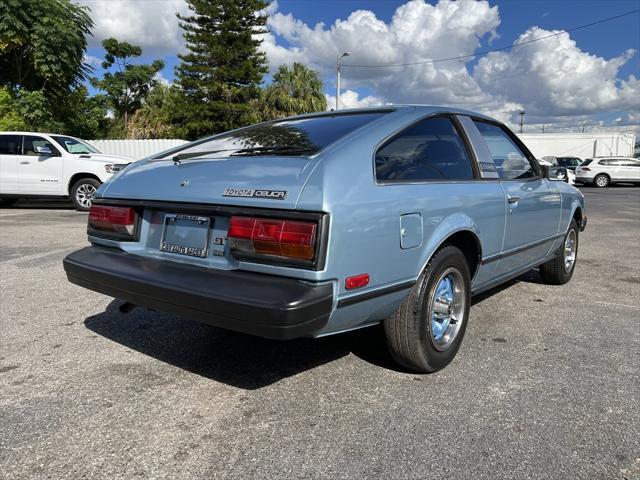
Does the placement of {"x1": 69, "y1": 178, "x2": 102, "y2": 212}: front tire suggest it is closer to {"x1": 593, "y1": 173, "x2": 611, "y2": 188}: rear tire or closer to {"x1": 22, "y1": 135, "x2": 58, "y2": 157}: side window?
{"x1": 22, "y1": 135, "x2": 58, "y2": 157}: side window

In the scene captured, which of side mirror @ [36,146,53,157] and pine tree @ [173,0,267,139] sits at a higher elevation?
pine tree @ [173,0,267,139]

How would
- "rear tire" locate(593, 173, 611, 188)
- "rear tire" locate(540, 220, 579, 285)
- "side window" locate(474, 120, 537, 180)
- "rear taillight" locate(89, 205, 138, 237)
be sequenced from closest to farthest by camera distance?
"rear taillight" locate(89, 205, 138, 237), "side window" locate(474, 120, 537, 180), "rear tire" locate(540, 220, 579, 285), "rear tire" locate(593, 173, 611, 188)

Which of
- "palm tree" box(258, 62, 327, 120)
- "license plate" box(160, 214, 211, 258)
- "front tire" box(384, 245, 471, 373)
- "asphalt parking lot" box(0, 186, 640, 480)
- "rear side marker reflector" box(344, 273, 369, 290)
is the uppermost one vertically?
"palm tree" box(258, 62, 327, 120)

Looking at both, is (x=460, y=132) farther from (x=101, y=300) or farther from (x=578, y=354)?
(x=101, y=300)

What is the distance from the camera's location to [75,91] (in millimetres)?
19625

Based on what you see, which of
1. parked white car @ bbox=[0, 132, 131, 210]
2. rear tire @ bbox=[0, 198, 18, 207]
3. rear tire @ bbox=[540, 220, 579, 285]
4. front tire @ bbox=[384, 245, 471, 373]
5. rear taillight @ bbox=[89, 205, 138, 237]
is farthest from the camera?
rear tire @ bbox=[0, 198, 18, 207]

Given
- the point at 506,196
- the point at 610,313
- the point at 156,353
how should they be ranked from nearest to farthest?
the point at 156,353 < the point at 506,196 < the point at 610,313

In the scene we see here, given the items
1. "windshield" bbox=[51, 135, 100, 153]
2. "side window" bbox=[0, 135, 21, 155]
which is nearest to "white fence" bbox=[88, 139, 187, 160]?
"windshield" bbox=[51, 135, 100, 153]

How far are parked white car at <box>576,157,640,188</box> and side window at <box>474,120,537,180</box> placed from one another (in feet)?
76.6

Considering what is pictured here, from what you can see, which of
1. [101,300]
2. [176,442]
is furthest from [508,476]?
[101,300]

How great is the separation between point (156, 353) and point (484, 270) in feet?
7.15

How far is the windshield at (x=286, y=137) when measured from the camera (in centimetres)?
277

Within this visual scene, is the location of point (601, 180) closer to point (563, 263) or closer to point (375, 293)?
point (563, 263)

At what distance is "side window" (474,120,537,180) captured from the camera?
376cm
